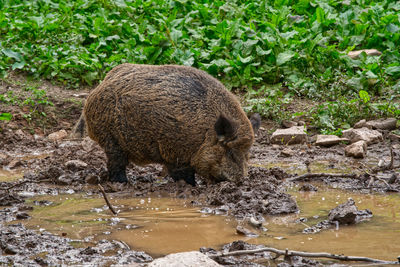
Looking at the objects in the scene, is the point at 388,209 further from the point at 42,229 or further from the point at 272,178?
the point at 42,229

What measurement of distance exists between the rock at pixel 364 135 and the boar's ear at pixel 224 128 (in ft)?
9.92

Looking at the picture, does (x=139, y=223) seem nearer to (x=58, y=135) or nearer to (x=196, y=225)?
(x=196, y=225)

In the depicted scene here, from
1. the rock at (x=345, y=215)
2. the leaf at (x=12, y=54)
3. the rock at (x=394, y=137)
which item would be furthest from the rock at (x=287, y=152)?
the leaf at (x=12, y=54)

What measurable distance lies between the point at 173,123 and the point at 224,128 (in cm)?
68

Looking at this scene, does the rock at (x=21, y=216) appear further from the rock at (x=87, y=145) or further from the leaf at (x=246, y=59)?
the leaf at (x=246, y=59)

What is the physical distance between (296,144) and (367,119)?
1383 mm

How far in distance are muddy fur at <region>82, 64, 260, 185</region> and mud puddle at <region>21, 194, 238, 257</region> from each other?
78 cm

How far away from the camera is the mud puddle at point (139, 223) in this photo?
5.01 meters

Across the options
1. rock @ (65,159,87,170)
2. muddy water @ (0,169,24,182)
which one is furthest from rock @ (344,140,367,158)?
muddy water @ (0,169,24,182)

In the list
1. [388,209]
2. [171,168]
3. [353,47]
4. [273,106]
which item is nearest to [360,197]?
[388,209]

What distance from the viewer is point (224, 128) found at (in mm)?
7055

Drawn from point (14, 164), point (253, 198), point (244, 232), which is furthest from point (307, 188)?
point (14, 164)

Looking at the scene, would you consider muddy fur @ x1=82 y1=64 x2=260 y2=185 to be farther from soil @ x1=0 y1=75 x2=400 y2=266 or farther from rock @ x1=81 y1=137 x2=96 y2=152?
rock @ x1=81 y1=137 x2=96 y2=152

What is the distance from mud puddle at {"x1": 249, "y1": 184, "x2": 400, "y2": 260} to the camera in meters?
4.66
